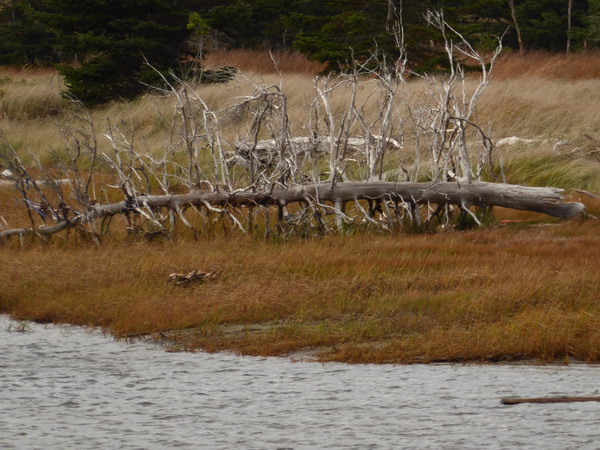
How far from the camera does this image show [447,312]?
849 cm

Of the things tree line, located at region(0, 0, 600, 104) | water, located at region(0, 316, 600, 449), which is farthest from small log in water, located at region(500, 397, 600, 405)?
tree line, located at region(0, 0, 600, 104)

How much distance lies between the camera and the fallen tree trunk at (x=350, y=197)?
1228 cm

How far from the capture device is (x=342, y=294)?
9180 millimetres

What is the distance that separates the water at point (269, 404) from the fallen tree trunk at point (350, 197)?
458 cm

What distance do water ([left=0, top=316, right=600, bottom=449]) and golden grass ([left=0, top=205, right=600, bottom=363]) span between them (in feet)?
1.42

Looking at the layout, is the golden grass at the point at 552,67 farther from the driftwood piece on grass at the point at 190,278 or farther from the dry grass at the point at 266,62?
the driftwood piece on grass at the point at 190,278

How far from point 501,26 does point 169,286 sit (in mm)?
30757

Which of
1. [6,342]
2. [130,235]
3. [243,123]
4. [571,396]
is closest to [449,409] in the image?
[571,396]

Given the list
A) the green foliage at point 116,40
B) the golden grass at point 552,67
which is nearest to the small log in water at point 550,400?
the green foliage at point 116,40

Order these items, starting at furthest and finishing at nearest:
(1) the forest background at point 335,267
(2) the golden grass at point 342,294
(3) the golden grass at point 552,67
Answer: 1. (3) the golden grass at point 552,67
2. (1) the forest background at point 335,267
3. (2) the golden grass at point 342,294

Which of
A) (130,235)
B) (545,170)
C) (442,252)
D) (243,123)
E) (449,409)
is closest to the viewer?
(449,409)

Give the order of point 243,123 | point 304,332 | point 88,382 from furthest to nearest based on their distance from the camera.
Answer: point 243,123 < point 304,332 < point 88,382

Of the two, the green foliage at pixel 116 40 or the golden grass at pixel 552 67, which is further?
the golden grass at pixel 552 67

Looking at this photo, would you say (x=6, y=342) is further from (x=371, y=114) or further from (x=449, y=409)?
(x=371, y=114)
